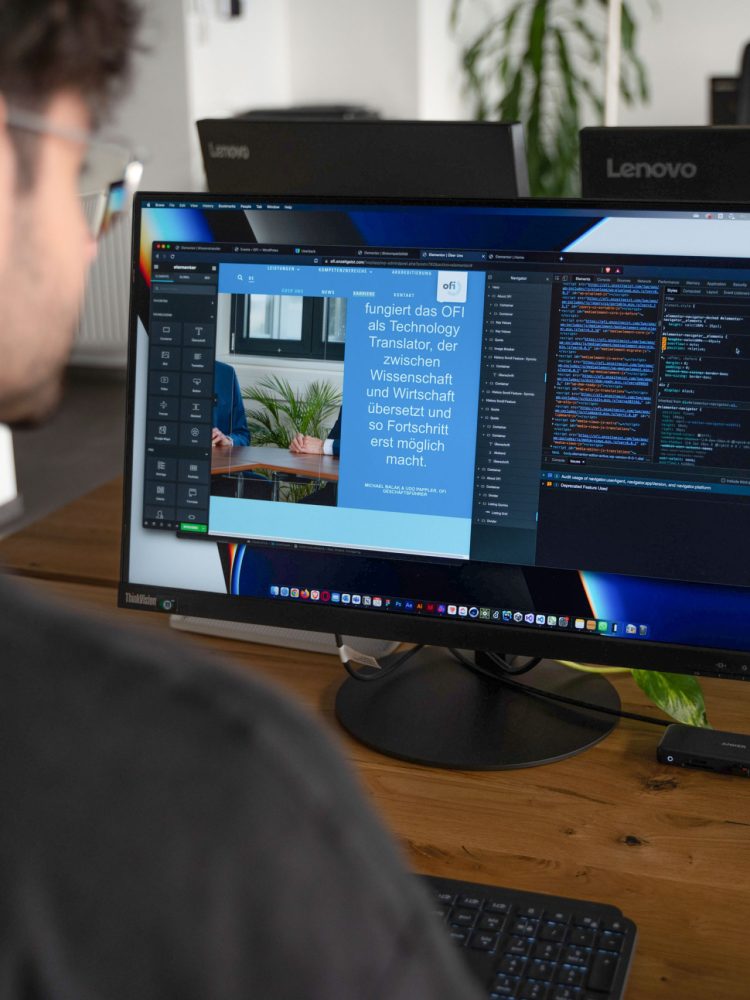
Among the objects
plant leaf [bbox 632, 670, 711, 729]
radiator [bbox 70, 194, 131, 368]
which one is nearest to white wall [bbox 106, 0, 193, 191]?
radiator [bbox 70, 194, 131, 368]

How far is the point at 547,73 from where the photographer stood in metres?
5.41

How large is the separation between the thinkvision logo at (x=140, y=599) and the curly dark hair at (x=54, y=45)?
69 cm

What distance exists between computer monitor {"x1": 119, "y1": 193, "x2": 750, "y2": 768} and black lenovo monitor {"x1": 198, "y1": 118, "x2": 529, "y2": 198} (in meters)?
0.20

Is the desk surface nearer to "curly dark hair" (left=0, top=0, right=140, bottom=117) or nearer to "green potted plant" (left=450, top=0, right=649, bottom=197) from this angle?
"curly dark hair" (left=0, top=0, right=140, bottom=117)

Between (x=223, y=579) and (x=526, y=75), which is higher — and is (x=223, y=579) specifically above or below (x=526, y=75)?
below

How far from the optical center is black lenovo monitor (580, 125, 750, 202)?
1.19 m

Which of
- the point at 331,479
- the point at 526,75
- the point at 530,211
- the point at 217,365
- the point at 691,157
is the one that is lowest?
the point at 331,479

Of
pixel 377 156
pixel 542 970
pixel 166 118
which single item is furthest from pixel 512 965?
pixel 166 118

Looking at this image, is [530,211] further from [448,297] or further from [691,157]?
[691,157]

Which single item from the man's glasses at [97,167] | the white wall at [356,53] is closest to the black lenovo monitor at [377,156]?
the man's glasses at [97,167]

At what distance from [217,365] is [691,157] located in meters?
0.59

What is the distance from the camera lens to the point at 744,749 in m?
0.97

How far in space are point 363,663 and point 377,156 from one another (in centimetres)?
56

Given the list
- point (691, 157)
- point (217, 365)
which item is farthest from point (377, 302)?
point (691, 157)
